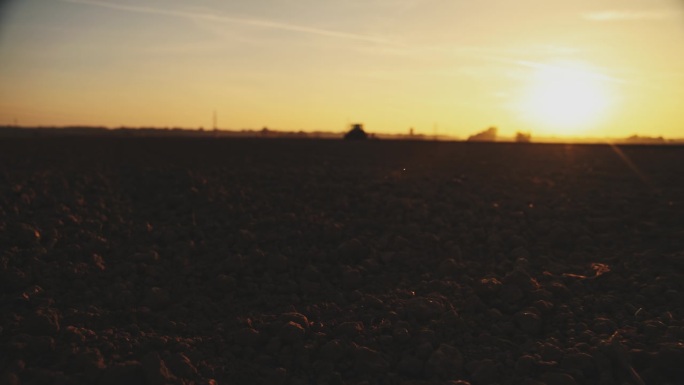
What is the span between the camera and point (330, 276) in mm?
6902

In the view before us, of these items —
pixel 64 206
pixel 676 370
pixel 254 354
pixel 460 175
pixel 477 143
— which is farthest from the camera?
pixel 477 143

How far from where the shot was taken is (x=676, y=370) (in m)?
4.80

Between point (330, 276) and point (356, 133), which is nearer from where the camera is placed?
point (330, 276)

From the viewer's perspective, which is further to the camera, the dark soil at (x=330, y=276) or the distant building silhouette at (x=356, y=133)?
the distant building silhouette at (x=356, y=133)

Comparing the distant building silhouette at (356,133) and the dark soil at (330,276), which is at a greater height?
the distant building silhouette at (356,133)

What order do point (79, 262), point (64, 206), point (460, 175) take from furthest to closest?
1. point (460, 175)
2. point (64, 206)
3. point (79, 262)

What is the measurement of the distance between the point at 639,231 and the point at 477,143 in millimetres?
11478

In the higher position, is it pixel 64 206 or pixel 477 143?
pixel 477 143

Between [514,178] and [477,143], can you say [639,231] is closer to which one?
[514,178]

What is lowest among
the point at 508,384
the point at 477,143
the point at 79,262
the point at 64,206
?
the point at 508,384

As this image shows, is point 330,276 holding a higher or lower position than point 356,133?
lower

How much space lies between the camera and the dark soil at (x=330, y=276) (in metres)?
5.04

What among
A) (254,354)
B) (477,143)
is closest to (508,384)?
(254,354)

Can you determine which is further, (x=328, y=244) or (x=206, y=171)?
(x=206, y=171)
